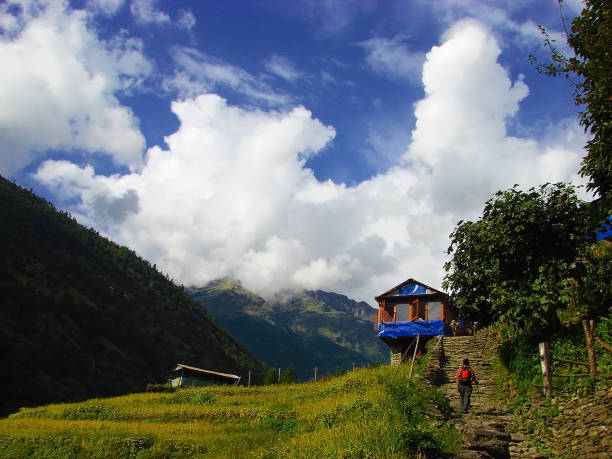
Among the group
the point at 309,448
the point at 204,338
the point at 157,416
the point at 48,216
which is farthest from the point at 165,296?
the point at 309,448

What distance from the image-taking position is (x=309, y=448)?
1522 cm

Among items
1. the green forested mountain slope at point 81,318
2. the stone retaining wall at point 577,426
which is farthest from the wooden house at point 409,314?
the green forested mountain slope at point 81,318

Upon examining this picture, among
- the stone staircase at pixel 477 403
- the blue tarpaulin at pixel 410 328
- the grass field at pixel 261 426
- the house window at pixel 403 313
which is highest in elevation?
the house window at pixel 403 313

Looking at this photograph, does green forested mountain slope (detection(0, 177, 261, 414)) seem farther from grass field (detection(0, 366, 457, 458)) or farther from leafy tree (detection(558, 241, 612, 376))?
leafy tree (detection(558, 241, 612, 376))

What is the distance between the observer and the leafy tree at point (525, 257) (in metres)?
19.2

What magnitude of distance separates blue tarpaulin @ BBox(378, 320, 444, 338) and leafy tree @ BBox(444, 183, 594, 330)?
11.3m

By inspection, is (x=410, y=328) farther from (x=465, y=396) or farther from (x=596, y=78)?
(x=596, y=78)

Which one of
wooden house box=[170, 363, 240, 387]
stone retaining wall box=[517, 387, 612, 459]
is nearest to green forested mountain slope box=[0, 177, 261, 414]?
wooden house box=[170, 363, 240, 387]

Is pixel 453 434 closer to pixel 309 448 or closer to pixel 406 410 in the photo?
pixel 406 410

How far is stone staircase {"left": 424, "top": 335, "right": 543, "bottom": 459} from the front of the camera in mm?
12359

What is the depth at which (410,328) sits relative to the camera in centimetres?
3594

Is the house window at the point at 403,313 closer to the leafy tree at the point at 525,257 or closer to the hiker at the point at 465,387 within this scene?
the leafy tree at the point at 525,257

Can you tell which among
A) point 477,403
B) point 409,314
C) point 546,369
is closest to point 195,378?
point 409,314

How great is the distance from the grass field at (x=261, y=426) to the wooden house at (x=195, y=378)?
1585 cm
